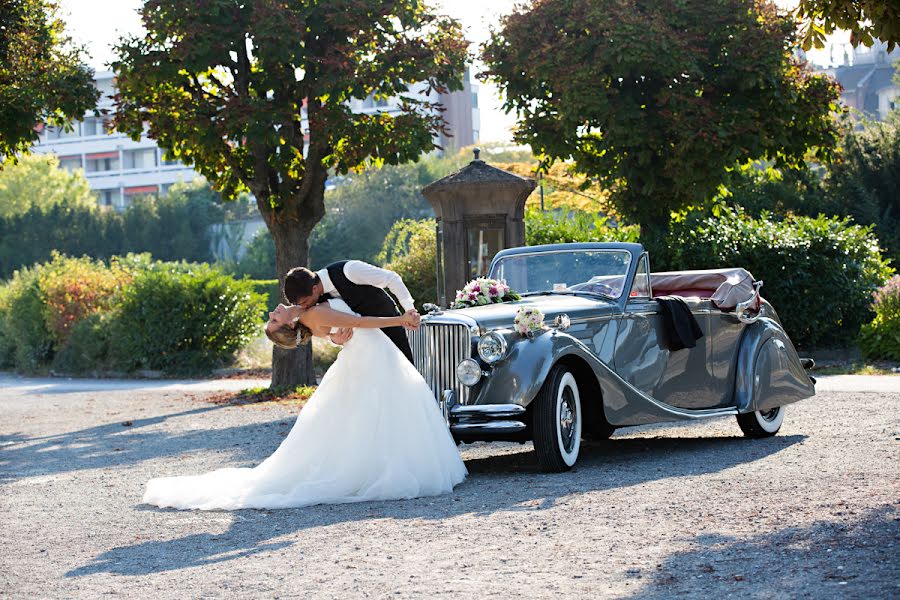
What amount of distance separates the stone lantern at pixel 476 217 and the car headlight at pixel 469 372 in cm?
810

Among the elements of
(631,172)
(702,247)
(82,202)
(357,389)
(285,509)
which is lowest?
(285,509)

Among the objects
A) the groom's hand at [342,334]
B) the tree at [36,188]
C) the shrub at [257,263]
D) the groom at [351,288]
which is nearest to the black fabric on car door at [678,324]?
the groom at [351,288]

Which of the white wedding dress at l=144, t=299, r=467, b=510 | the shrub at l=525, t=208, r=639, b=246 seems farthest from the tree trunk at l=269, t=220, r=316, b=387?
the white wedding dress at l=144, t=299, r=467, b=510

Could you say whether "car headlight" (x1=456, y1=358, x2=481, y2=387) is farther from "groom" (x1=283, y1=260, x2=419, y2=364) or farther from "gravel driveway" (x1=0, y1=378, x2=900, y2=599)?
"gravel driveway" (x1=0, y1=378, x2=900, y2=599)

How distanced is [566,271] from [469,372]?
1937 millimetres

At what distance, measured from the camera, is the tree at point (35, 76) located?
624 inches

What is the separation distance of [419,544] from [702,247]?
13666 millimetres

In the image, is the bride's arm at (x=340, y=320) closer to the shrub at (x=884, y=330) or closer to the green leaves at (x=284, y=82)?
the green leaves at (x=284, y=82)

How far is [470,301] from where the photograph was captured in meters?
9.88

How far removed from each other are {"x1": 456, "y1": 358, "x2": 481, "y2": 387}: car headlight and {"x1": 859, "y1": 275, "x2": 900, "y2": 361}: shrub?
1106cm

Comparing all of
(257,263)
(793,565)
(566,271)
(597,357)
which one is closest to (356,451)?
(597,357)

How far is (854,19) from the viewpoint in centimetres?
838

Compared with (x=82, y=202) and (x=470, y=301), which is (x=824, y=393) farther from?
(x=82, y=202)

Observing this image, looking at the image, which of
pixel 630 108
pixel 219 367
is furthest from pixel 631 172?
pixel 219 367
